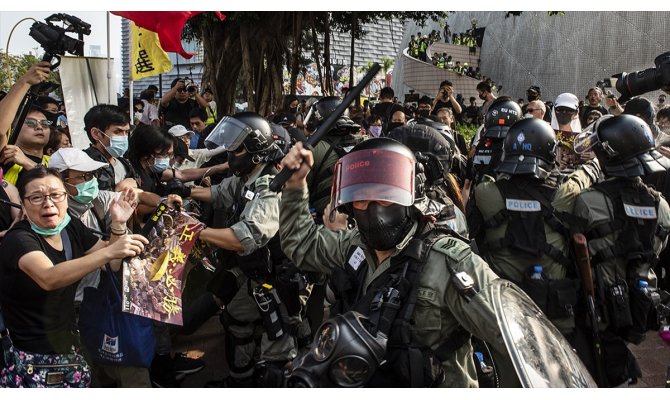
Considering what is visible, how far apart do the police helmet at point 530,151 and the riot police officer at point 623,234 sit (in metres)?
0.30

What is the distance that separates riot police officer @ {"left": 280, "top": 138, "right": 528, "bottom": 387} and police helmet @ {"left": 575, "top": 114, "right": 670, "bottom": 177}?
188 cm

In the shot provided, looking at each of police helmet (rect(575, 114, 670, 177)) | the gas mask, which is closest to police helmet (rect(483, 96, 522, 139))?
police helmet (rect(575, 114, 670, 177))

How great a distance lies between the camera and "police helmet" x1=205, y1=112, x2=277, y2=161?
419 cm

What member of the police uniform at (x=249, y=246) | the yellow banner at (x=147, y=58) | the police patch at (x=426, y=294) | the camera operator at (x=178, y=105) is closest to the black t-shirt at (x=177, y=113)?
the camera operator at (x=178, y=105)

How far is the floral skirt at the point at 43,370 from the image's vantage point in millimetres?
2979

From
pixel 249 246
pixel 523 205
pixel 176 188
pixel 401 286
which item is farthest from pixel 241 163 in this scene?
pixel 401 286

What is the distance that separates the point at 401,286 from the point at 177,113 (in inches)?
330

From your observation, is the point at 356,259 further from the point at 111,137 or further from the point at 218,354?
the point at 218,354

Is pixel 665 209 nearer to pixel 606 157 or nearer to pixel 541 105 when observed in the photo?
pixel 606 157

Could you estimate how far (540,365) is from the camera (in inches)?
74.6

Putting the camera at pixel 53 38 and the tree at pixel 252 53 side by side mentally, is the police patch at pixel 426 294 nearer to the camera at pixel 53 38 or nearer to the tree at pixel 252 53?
the camera at pixel 53 38

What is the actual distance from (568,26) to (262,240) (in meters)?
33.8

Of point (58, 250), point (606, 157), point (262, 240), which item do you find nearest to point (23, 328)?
point (58, 250)

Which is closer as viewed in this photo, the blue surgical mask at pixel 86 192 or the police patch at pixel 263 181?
the blue surgical mask at pixel 86 192
